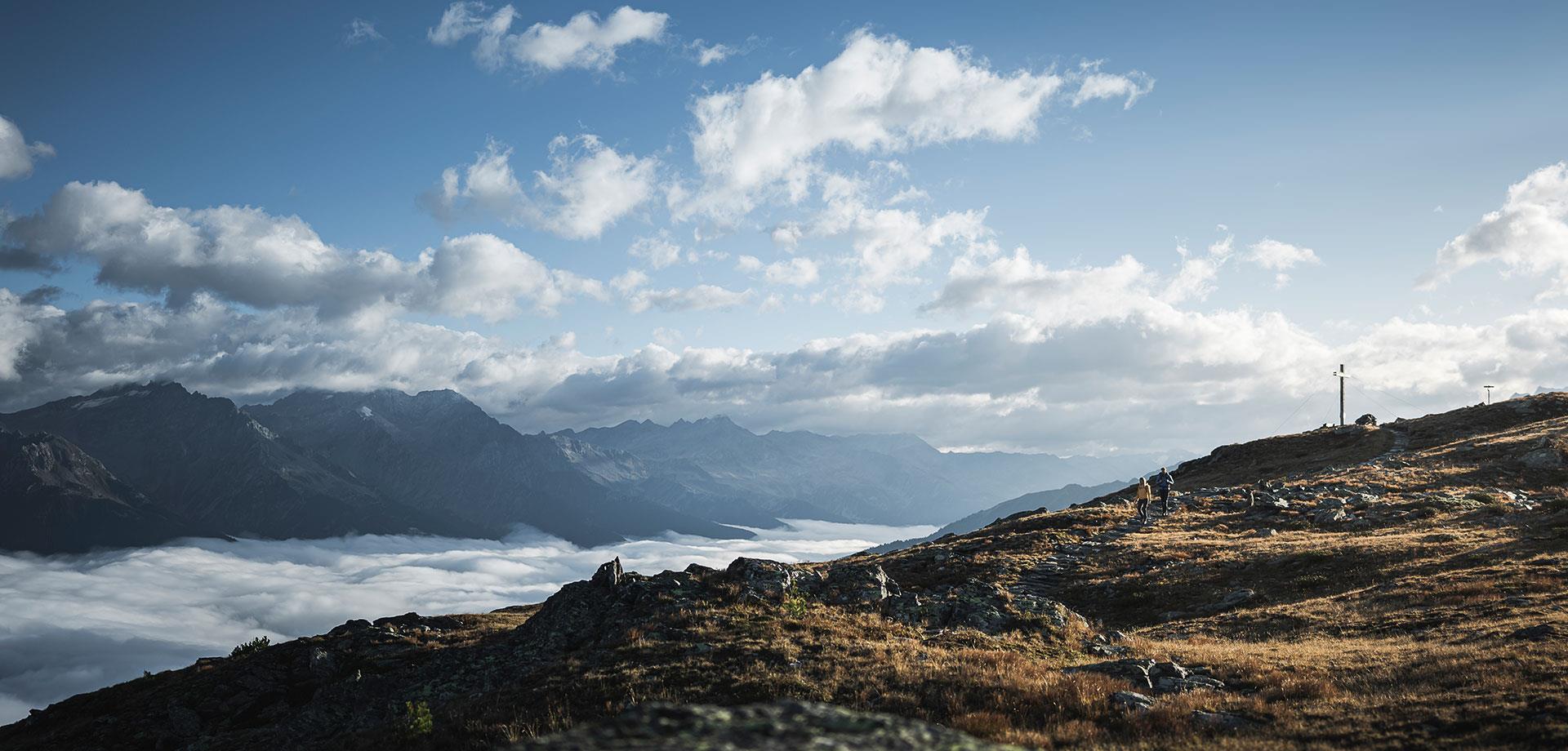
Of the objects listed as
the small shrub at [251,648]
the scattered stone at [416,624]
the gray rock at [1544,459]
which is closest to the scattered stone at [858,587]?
the scattered stone at [416,624]

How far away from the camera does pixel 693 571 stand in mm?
32906

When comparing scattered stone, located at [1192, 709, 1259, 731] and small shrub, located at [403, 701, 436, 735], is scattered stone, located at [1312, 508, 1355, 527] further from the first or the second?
small shrub, located at [403, 701, 436, 735]

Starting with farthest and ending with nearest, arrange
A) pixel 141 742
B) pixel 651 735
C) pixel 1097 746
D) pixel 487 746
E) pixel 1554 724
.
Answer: pixel 141 742 < pixel 487 746 < pixel 1097 746 < pixel 1554 724 < pixel 651 735

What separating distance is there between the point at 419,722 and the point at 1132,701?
18.3m

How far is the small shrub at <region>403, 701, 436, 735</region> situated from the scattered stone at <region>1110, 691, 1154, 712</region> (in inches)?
682

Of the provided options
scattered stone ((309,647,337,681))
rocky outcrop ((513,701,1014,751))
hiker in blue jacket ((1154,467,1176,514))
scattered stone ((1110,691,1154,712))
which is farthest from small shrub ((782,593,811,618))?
hiker in blue jacket ((1154,467,1176,514))

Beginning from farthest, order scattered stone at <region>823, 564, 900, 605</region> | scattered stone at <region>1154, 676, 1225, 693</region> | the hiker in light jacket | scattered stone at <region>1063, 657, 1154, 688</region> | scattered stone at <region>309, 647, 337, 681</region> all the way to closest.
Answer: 1. the hiker in light jacket
2. scattered stone at <region>309, 647, 337, 681</region>
3. scattered stone at <region>823, 564, 900, 605</region>
4. scattered stone at <region>1063, 657, 1154, 688</region>
5. scattered stone at <region>1154, 676, 1225, 693</region>

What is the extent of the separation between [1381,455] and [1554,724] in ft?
269

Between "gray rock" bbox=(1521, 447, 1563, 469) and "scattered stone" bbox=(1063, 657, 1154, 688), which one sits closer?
"scattered stone" bbox=(1063, 657, 1154, 688)

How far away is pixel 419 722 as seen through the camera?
1955cm

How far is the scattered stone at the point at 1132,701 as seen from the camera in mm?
16953

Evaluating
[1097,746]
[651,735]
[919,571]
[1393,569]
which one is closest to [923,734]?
[651,735]

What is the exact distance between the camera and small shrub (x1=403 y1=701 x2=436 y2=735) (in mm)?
19219

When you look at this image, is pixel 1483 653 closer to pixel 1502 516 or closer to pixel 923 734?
pixel 923 734
